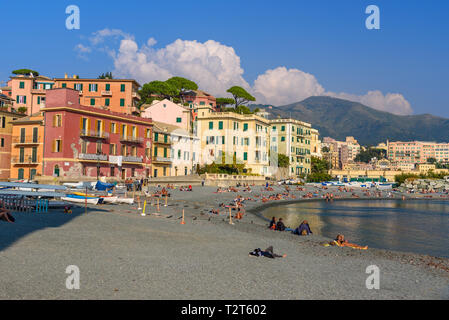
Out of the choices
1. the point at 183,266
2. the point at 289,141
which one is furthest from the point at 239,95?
the point at 183,266

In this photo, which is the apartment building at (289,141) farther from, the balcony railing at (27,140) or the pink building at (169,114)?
the balcony railing at (27,140)

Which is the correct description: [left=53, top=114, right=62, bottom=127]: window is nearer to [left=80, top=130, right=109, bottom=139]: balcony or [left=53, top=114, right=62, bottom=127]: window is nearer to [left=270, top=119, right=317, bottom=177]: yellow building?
[left=80, top=130, right=109, bottom=139]: balcony

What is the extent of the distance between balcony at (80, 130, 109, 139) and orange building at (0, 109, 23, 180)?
1137 cm

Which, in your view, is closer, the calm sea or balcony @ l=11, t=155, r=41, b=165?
the calm sea

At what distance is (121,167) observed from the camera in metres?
50.4

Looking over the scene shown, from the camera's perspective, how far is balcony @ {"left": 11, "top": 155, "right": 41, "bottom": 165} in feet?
152

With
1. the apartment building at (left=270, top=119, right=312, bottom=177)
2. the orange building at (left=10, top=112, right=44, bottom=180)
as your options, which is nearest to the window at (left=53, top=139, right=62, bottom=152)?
the orange building at (left=10, top=112, right=44, bottom=180)

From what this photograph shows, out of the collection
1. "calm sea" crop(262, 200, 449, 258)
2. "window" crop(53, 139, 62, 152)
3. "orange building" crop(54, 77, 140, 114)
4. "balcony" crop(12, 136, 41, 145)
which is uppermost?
"orange building" crop(54, 77, 140, 114)

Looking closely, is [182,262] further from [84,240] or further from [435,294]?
[435,294]

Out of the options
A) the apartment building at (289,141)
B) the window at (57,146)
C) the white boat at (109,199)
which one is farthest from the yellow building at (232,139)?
the white boat at (109,199)

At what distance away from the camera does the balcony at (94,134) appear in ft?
150

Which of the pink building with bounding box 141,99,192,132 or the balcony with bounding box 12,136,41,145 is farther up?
the pink building with bounding box 141,99,192,132

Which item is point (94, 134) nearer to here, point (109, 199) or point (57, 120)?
point (57, 120)

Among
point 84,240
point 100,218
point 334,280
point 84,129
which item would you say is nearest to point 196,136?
point 84,129
